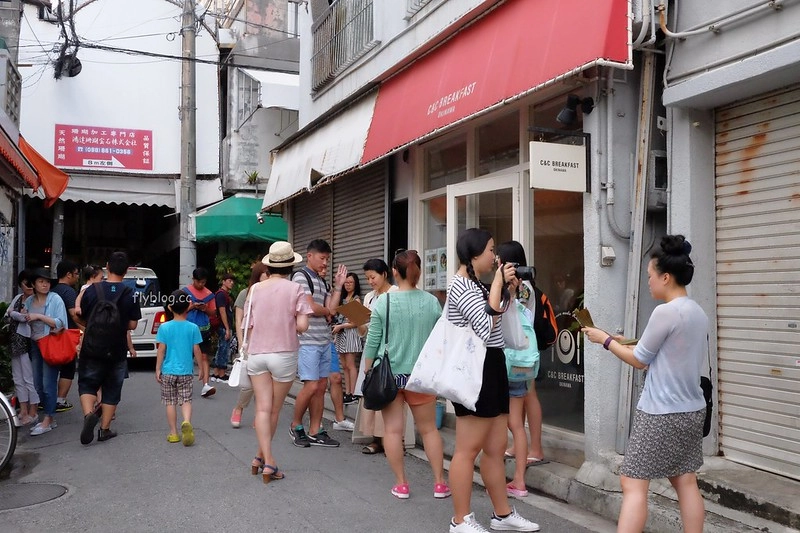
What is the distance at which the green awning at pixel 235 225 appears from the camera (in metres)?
16.9

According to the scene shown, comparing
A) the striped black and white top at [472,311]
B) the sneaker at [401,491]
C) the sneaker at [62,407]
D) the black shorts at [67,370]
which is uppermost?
the striped black and white top at [472,311]

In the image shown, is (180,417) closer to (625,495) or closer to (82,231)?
(625,495)

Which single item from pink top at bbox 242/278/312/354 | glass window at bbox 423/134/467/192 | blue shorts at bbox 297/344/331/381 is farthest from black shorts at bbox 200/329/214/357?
pink top at bbox 242/278/312/354

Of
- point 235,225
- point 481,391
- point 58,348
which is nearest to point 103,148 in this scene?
point 235,225

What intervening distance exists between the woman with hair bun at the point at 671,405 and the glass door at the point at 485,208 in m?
3.60

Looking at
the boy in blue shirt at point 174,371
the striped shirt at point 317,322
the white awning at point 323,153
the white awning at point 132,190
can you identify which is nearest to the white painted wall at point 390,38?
the white awning at point 323,153

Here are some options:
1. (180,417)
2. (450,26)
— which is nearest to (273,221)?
(180,417)

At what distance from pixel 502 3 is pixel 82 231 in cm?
1947

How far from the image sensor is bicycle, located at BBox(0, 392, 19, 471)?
20.4ft

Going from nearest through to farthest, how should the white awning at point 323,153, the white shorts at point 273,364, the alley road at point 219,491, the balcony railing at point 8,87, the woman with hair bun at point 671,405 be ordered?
the woman with hair bun at point 671,405, the alley road at point 219,491, the white shorts at point 273,364, the white awning at point 323,153, the balcony railing at point 8,87

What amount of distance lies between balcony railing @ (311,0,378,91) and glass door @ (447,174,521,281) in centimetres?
310

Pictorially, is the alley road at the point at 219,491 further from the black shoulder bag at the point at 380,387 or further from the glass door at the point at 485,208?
the glass door at the point at 485,208

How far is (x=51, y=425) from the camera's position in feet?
28.0

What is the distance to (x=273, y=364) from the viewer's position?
236 inches
